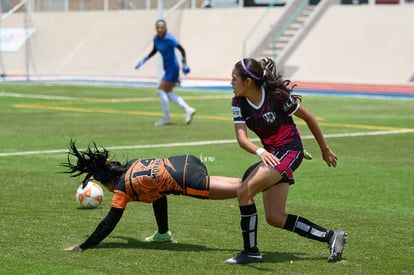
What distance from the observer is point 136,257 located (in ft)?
26.8

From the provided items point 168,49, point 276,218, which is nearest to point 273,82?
point 276,218

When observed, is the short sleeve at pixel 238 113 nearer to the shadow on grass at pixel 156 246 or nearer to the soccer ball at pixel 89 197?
the shadow on grass at pixel 156 246

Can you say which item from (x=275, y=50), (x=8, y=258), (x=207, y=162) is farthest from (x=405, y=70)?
(x=8, y=258)

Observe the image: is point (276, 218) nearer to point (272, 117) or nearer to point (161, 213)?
point (272, 117)

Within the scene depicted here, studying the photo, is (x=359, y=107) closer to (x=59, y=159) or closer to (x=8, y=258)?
(x=59, y=159)

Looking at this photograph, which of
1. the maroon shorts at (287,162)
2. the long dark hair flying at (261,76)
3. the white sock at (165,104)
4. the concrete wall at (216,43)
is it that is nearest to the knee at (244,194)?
the maroon shorts at (287,162)

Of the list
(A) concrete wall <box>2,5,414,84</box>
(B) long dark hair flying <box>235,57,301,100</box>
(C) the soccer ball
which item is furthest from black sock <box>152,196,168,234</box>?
(A) concrete wall <box>2,5,414,84</box>

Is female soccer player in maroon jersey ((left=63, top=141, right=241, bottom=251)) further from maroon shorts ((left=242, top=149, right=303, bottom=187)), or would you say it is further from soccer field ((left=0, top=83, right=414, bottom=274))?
maroon shorts ((left=242, top=149, right=303, bottom=187))

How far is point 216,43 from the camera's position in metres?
44.1

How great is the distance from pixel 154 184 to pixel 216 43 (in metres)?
36.0

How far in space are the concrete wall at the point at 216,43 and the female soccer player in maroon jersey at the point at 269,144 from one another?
28469 millimetres

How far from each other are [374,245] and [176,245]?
181cm

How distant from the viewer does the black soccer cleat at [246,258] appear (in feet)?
25.8

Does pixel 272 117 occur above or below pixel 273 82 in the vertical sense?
below
